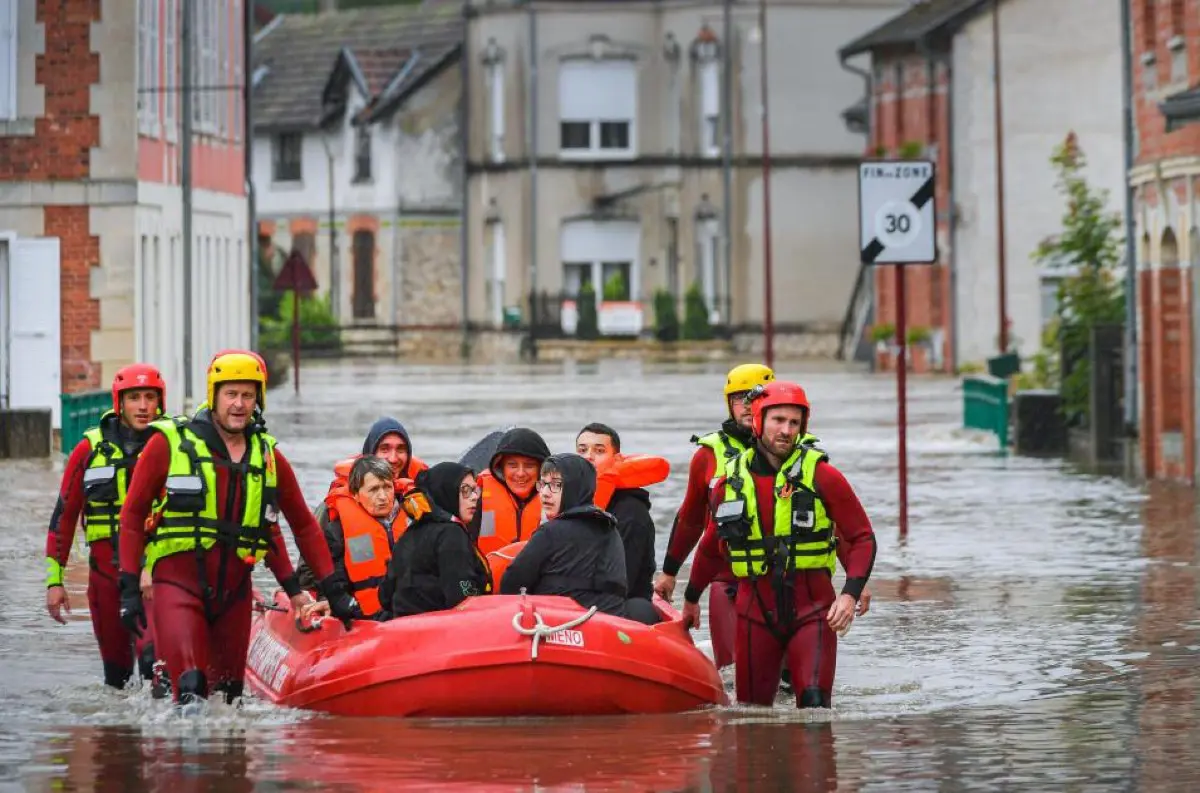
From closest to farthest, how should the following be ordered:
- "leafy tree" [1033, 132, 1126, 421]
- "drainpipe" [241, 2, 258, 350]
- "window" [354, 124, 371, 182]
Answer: "leafy tree" [1033, 132, 1126, 421]
"drainpipe" [241, 2, 258, 350]
"window" [354, 124, 371, 182]

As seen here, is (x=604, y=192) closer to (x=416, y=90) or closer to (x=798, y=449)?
(x=416, y=90)

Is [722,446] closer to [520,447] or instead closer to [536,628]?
[520,447]

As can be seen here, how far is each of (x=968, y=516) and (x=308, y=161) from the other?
63956 millimetres

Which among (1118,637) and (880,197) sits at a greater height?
(880,197)

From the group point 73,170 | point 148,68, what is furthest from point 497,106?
point 73,170

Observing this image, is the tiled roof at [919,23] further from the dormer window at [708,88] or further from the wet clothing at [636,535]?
the wet clothing at [636,535]

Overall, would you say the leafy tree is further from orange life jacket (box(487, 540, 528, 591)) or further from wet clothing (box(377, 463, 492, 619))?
wet clothing (box(377, 463, 492, 619))

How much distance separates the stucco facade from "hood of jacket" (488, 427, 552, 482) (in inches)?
2614

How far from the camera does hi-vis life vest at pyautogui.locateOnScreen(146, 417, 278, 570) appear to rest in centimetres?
1257

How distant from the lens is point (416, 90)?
85438mm

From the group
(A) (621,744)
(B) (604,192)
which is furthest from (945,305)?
(A) (621,744)

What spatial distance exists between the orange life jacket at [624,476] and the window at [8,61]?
22.5 meters

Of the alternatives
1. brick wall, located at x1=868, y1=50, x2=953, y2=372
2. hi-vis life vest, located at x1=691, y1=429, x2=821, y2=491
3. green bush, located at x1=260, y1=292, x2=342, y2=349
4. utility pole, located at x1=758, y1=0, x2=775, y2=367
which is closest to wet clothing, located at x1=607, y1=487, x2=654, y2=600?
hi-vis life vest, located at x1=691, y1=429, x2=821, y2=491

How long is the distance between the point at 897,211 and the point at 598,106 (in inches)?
2369
